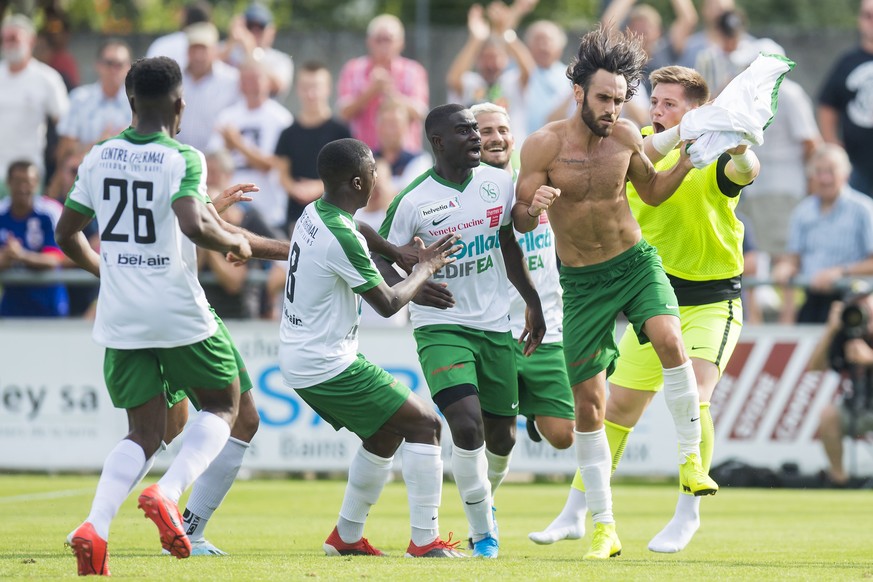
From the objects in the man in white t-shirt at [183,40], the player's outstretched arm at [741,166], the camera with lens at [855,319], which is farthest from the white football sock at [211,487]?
the man in white t-shirt at [183,40]

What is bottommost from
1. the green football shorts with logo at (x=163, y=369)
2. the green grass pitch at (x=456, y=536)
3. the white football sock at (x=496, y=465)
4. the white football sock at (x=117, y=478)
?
the green grass pitch at (x=456, y=536)

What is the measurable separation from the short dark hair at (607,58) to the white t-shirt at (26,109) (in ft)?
31.9

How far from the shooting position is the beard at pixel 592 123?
7789 millimetres

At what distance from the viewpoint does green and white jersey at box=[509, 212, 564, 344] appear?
362 inches

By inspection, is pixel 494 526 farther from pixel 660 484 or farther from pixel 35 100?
pixel 35 100

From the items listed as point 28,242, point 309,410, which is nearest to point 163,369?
point 309,410

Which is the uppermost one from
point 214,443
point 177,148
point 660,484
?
point 177,148

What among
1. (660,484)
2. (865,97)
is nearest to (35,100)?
(660,484)

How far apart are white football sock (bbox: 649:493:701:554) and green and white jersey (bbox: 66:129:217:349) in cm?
313

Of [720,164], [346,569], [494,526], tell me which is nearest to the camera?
[346,569]

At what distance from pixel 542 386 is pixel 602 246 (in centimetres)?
136

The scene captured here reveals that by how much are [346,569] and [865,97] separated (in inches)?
417

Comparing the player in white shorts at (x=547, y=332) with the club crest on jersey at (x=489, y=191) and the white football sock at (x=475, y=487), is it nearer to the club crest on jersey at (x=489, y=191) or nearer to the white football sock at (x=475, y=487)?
the club crest on jersey at (x=489, y=191)

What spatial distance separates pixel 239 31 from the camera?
1680 cm
